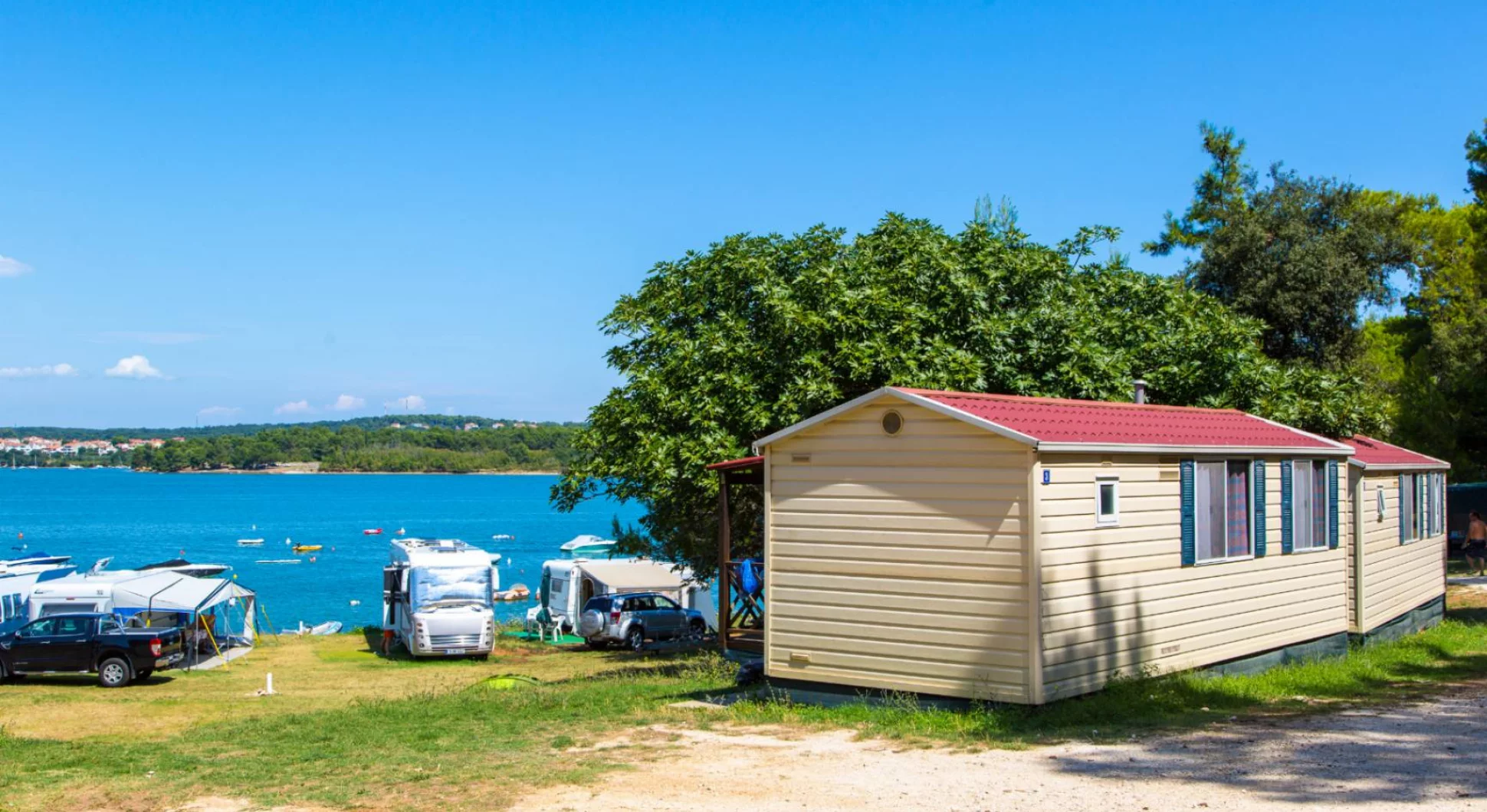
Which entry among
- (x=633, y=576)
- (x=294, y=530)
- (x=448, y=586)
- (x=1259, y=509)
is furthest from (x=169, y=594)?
(x=294, y=530)

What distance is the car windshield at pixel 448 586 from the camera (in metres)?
29.5

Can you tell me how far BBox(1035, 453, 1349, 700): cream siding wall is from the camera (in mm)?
12406

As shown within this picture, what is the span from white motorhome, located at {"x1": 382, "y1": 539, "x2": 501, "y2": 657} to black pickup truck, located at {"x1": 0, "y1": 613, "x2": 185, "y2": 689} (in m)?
6.45

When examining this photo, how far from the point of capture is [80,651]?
23.1m

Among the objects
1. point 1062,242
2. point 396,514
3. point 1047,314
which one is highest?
point 1062,242

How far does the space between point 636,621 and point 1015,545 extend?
19.7 meters

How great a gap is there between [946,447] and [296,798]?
6.60 meters

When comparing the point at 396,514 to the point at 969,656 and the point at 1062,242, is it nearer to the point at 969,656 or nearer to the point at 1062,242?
the point at 1062,242

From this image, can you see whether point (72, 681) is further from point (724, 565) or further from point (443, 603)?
point (724, 565)

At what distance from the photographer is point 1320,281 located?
3300 cm

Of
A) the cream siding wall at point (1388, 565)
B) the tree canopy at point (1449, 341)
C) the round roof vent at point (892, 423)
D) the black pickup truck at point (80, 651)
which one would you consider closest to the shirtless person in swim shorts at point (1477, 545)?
the tree canopy at point (1449, 341)

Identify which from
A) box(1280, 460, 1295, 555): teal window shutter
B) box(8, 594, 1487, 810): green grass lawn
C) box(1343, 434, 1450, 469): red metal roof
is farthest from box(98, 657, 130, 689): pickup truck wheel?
box(1343, 434, 1450, 469): red metal roof

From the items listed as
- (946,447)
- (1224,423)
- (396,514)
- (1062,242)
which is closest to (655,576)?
(1062,242)

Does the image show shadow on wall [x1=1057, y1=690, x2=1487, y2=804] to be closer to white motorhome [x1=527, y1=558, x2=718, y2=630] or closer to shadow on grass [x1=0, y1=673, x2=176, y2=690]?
shadow on grass [x1=0, y1=673, x2=176, y2=690]
